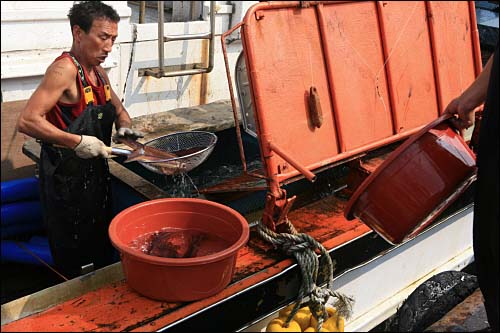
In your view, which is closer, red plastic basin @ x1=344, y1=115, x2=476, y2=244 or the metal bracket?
red plastic basin @ x1=344, y1=115, x2=476, y2=244

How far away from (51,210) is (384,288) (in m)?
2.57

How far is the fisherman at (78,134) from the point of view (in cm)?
373

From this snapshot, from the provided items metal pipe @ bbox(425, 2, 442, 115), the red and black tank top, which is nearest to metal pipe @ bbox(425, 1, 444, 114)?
metal pipe @ bbox(425, 2, 442, 115)

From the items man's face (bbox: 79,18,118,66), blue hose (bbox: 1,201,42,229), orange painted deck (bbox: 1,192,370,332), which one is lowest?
blue hose (bbox: 1,201,42,229)

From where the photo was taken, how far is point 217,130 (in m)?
5.82

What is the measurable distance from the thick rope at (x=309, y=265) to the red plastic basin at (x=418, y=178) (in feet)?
1.47

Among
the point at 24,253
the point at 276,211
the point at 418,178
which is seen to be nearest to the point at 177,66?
the point at 24,253

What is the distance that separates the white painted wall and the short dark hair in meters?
1.59

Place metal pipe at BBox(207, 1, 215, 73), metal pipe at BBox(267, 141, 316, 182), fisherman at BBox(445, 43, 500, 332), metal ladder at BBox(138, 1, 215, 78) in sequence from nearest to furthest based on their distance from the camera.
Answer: fisherman at BBox(445, 43, 500, 332) < metal pipe at BBox(267, 141, 316, 182) < metal ladder at BBox(138, 1, 215, 78) < metal pipe at BBox(207, 1, 215, 73)

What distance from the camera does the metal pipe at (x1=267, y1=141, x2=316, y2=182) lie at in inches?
138

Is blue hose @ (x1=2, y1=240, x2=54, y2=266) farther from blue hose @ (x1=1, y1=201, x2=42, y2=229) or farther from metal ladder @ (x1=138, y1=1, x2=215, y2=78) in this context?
metal ladder @ (x1=138, y1=1, x2=215, y2=78)

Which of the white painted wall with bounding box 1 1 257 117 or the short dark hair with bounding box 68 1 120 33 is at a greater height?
the short dark hair with bounding box 68 1 120 33

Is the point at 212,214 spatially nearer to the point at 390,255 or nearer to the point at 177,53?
the point at 390,255

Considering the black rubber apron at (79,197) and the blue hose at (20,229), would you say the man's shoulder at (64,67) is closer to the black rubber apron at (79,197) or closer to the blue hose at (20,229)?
the black rubber apron at (79,197)
